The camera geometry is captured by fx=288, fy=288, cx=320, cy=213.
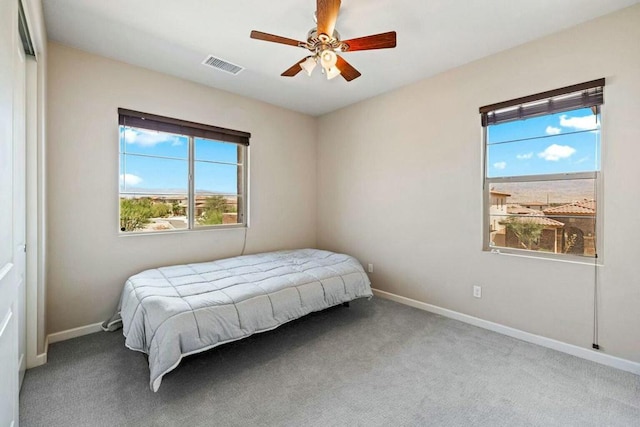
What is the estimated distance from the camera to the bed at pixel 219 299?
6.11ft

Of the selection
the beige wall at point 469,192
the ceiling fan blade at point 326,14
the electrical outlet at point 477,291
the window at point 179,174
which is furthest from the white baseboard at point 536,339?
the ceiling fan blade at point 326,14

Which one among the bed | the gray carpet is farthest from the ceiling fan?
the gray carpet

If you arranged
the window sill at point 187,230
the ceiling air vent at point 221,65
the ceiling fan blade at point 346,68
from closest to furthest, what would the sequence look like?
the ceiling fan blade at point 346,68, the ceiling air vent at point 221,65, the window sill at point 187,230

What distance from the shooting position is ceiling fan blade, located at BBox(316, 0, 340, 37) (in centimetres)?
181

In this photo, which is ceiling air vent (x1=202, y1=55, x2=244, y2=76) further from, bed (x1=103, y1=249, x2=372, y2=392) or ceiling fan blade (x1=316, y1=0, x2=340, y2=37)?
bed (x1=103, y1=249, x2=372, y2=392)

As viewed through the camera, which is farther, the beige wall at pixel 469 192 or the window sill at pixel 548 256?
the window sill at pixel 548 256

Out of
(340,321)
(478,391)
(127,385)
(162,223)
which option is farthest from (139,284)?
(478,391)

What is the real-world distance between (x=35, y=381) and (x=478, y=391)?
302 centimetres

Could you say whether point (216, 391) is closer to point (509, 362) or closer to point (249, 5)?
point (509, 362)

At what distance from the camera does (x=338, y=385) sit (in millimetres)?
1983

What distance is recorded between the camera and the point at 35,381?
1987 mm

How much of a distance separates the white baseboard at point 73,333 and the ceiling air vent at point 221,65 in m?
2.80

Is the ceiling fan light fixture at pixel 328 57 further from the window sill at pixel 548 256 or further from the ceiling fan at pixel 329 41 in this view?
the window sill at pixel 548 256

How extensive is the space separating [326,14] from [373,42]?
38 cm
